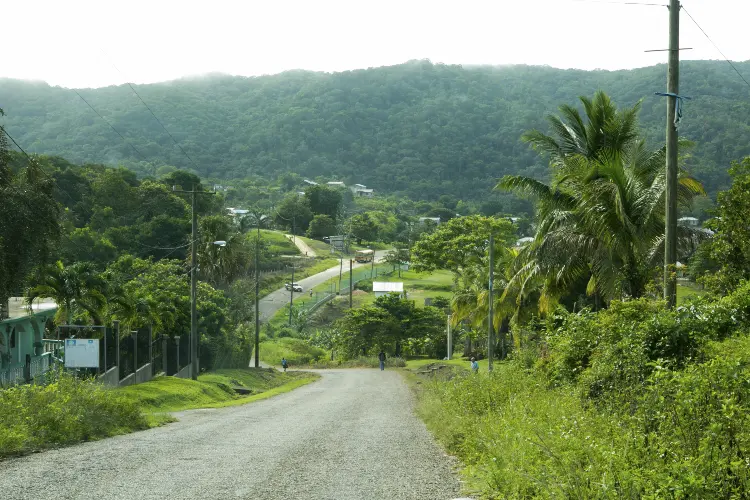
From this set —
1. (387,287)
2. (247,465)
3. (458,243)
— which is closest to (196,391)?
(247,465)

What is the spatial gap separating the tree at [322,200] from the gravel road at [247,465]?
416 feet

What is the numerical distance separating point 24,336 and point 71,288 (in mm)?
7243

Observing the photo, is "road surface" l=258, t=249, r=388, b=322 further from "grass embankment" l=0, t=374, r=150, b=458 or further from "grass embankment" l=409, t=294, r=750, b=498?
"grass embankment" l=409, t=294, r=750, b=498

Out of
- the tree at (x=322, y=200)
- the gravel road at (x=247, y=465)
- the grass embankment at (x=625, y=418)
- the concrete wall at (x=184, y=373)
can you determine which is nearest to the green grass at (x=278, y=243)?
the tree at (x=322, y=200)

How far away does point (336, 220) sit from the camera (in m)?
148

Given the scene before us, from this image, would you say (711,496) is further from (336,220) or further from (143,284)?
(336,220)

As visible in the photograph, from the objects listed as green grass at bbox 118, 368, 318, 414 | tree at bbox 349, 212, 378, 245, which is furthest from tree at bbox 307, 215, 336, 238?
green grass at bbox 118, 368, 318, 414

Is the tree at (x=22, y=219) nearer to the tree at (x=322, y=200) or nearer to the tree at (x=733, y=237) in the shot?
the tree at (x=733, y=237)

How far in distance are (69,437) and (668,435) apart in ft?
35.2

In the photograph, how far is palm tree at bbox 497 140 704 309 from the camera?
74.6ft

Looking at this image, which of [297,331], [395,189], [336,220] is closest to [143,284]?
[297,331]

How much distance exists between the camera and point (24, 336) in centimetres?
3512

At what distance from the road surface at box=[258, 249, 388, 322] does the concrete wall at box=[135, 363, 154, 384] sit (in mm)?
51910

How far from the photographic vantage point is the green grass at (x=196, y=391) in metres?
26.0
